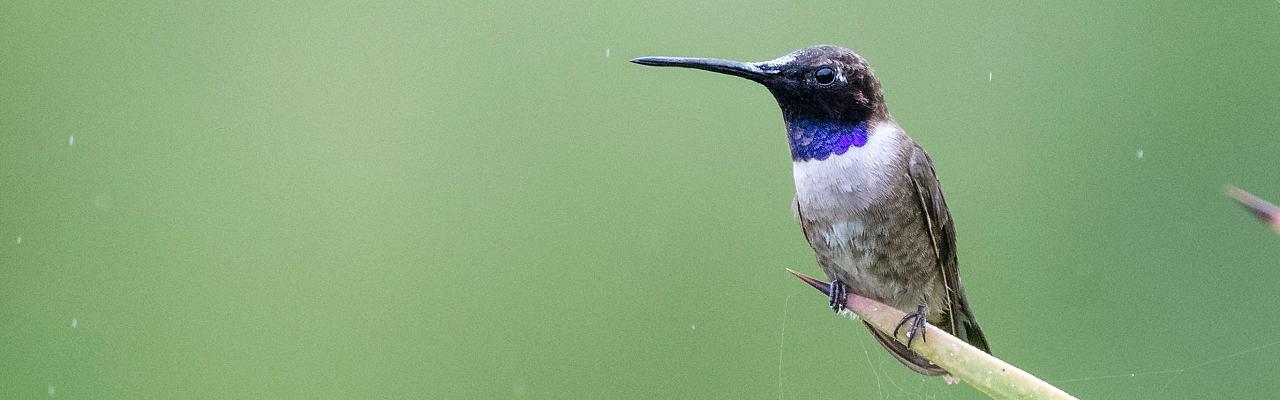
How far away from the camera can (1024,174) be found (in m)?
2.06

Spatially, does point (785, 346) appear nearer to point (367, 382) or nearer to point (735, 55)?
point (735, 55)

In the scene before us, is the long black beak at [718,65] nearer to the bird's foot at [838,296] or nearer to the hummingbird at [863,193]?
the hummingbird at [863,193]

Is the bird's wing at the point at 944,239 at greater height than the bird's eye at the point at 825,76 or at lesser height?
lesser

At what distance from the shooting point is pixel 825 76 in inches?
41.6

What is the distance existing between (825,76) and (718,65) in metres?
0.13

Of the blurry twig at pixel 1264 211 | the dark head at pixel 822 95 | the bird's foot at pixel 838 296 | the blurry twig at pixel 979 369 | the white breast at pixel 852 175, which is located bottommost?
the bird's foot at pixel 838 296

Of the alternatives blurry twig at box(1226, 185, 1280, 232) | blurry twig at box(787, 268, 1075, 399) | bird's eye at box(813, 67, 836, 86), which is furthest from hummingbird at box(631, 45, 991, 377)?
blurry twig at box(1226, 185, 1280, 232)

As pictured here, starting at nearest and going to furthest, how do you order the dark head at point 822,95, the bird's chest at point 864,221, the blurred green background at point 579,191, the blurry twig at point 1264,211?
the blurry twig at point 1264,211, the dark head at point 822,95, the bird's chest at point 864,221, the blurred green background at point 579,191

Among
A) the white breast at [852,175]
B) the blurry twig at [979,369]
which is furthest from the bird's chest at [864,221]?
the blurry twig at [979,369]

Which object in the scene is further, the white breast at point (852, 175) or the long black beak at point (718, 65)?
the white breast at point (852, 175)

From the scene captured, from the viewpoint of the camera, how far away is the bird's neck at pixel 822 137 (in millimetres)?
1108

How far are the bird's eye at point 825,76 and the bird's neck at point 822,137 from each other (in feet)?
0.18

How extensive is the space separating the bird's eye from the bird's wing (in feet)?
0.60

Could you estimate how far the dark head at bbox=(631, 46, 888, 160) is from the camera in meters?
1.05
